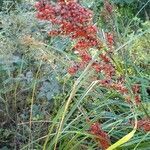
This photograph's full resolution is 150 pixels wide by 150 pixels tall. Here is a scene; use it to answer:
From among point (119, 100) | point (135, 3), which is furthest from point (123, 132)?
point (135, 3)

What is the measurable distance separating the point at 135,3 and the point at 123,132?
7.98 feet

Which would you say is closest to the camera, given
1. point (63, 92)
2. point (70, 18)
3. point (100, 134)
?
point (70, 18)

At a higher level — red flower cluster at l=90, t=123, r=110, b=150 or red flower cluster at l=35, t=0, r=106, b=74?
red flower cluster at l=35, t=0, r=106, b=74

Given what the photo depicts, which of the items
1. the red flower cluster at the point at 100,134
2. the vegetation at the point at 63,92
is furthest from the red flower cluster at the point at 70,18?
the red flower cluster at the point at 100,134

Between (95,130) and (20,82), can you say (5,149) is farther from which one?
(95,130)

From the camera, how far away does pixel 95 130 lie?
1.69 metres

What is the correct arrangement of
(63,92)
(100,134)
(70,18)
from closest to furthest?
(70,18), (100,134), (63,92)

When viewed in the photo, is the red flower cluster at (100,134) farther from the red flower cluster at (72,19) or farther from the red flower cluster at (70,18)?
the red flower cluster at (70,18)

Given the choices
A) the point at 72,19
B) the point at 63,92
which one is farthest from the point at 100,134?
the point at 63,92

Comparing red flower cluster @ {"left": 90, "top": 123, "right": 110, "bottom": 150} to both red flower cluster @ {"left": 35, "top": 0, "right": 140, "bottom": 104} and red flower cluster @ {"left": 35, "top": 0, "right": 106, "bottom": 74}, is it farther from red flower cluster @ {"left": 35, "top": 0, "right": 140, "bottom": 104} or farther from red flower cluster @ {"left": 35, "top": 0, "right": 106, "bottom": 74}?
red flower cluster @ {"left": 35, "top": 0, "right": 106, "bottom": 74}

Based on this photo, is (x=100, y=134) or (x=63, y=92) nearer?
(x=100, y=134)

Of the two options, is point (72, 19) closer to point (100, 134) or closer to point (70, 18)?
point (70, 18)

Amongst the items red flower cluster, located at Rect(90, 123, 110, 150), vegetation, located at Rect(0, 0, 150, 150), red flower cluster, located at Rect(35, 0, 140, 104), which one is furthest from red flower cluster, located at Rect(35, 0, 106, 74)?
red flower cluster, located at Rect(90, 123, 110, 150)

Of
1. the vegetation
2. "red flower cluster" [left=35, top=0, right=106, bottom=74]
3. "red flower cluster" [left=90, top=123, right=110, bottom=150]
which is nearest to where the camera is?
"red flower cluster" [left=35, top=0, right=106, bottom=74]
